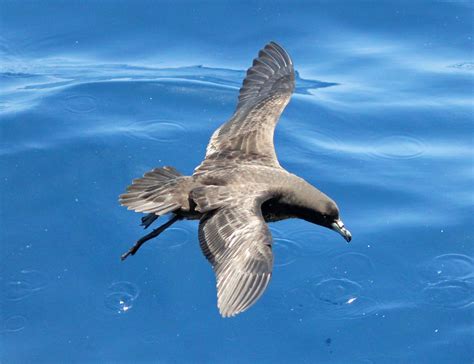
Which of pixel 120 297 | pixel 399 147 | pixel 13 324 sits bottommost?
pixel 13 324

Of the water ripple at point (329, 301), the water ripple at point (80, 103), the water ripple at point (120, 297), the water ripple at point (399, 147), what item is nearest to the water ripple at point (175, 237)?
the water ripple at point (120, 297)

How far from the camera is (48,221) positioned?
805cm

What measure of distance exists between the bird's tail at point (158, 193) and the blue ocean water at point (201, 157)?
4.15ft

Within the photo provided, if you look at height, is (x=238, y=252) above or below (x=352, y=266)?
above

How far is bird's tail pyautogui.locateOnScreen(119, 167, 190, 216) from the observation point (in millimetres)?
6320

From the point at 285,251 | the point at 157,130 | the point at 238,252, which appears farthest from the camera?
the point at 157,130

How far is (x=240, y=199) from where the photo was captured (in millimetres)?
6387

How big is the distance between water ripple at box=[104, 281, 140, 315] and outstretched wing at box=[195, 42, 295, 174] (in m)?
1.18

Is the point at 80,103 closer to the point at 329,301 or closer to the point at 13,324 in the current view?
the point at 13,324

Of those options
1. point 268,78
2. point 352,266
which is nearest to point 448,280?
point 352,266

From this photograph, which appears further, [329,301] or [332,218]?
[329,301]

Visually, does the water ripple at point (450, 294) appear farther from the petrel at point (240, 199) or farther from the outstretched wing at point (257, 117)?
the outstretched wing at point (257, 117)

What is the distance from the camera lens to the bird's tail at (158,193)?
6.32 meters

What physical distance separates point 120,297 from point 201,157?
5.57ft
